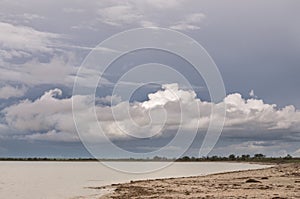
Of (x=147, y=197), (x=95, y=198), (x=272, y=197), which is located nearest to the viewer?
(x=272, y=197)

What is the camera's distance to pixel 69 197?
54.3m

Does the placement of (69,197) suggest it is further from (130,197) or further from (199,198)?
(199,198)

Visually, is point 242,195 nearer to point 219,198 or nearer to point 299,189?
point 219,198

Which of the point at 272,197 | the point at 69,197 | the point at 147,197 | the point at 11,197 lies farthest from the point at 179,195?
the point at 11,197

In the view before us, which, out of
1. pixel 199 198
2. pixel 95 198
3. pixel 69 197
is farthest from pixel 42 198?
pixel 199 198

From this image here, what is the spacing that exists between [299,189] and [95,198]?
2058 centimetres

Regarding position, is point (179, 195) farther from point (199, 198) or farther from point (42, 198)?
point (42, 198)

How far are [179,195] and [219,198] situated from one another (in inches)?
238

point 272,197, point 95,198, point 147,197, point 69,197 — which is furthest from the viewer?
point 69,197

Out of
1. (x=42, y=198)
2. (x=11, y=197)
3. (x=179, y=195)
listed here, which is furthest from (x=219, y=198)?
(x=11, y=197)

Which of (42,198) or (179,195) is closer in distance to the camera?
(179,195)

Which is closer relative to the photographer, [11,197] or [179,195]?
[179,195]

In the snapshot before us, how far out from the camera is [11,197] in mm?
57719

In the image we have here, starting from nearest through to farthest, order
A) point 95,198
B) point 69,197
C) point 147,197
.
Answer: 1. point 147,197
2. point 95,198
3. point 69,197
